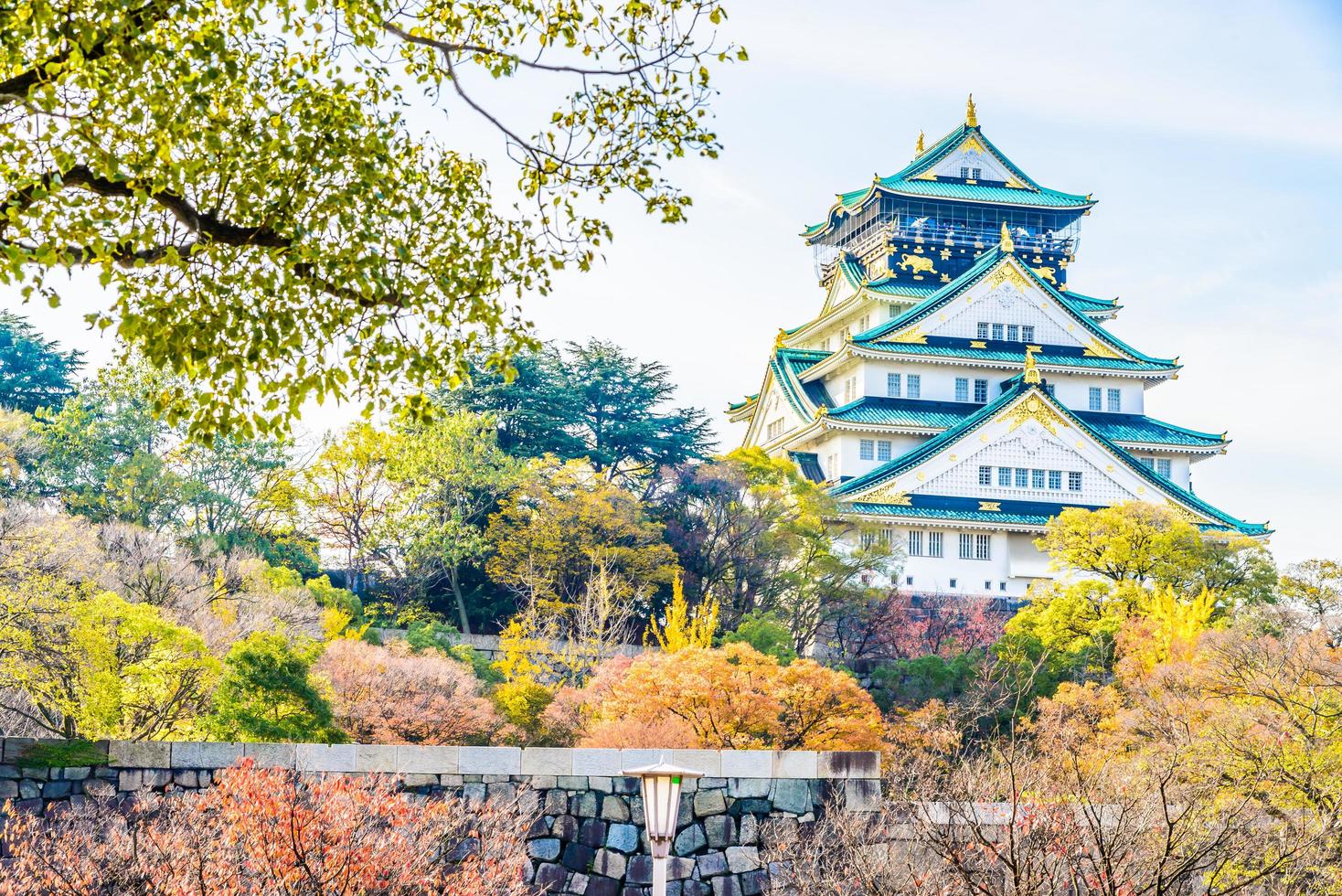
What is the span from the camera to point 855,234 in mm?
50688

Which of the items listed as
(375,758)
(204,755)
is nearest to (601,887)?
(375,758)

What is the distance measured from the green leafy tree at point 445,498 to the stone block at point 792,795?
17838 millimetres

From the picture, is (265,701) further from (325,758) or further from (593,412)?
(593,412)

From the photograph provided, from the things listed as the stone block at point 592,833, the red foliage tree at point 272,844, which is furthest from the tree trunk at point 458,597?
the red foliage tree at point 272,844

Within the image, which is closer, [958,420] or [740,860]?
[740,860]

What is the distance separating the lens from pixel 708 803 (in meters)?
14.0

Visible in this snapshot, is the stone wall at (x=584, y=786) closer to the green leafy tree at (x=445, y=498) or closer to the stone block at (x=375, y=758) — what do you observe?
the stone block at (x=375, y=758)

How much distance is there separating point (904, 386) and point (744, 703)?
2466cm

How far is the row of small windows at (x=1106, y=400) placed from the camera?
4481 centimetres

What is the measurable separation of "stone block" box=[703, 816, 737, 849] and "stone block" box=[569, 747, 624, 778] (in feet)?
3.23

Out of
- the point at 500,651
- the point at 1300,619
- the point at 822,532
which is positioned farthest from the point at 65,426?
the point at 1300,619

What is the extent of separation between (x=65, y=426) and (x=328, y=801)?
23028mm

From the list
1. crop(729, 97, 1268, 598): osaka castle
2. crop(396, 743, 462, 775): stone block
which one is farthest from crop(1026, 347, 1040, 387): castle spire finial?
crop(396, 743, 462, 775): stone block

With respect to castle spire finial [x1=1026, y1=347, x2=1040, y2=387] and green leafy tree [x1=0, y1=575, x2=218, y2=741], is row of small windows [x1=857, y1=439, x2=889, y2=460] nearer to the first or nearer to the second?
castle spire finial [x1=1026, y1=347, x2=1040, y2=387]
